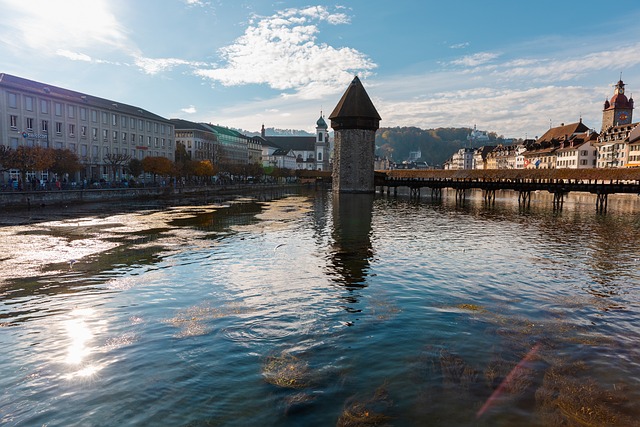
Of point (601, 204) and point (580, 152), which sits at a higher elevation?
point (580, 152)

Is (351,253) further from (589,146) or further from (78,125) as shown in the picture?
(589,146)

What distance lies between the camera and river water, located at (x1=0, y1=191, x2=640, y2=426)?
20.0 feet

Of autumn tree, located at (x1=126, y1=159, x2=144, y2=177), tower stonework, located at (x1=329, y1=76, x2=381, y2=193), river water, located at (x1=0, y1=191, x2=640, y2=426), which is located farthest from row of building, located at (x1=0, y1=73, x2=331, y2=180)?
river water, located at (x1=0, y1=191, x2=640, y2=426)

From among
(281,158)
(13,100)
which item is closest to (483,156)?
(281,158)

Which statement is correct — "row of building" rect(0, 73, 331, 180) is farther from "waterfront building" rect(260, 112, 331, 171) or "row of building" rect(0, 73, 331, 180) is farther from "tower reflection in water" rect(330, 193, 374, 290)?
"waterfront building" rect(260, 112, 331, 171)

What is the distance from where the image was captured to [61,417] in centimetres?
582

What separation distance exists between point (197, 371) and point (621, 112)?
113 metres

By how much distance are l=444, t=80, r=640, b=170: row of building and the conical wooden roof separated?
1610 inches

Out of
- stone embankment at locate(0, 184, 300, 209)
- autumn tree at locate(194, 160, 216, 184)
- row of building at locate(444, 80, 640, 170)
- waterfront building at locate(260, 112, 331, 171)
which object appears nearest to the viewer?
stone embankment at locate(0, 184, 300, 209)

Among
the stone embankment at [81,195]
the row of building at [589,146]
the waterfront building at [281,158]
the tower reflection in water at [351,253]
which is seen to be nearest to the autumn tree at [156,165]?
the stone embankment at [81,195]

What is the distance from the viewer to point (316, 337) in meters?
8.64

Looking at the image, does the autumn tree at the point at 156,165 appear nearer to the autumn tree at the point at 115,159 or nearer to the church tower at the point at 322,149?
the autumn tree at the point at 115,159

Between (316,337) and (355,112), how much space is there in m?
61.8

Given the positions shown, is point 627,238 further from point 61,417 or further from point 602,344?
point 61,417
